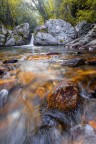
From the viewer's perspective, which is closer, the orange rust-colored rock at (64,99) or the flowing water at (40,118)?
the flowing water at (40,118)

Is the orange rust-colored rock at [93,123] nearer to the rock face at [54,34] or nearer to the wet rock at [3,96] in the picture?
the wet rock at [3,96]

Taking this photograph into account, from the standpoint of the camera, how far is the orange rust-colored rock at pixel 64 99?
9.52 feet

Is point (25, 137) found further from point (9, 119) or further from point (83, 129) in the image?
point (83, 129)

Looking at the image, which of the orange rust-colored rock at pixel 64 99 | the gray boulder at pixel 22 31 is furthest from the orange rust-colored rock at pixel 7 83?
the gray boulder at pixel 22 31

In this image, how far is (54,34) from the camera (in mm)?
17750

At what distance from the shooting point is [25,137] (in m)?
2.53

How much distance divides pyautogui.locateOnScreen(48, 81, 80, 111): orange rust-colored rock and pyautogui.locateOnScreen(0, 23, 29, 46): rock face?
54.7ft

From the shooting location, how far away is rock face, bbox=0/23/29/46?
19.0 m

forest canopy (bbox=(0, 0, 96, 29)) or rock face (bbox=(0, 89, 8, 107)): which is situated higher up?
forest canopy (bbox=(0, 0, 96, 29))

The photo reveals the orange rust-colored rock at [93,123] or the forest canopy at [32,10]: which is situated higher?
the forest canopy at [32,10]

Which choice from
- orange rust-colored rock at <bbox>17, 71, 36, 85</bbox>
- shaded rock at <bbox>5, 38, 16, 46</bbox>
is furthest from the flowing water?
shaded rock at <bbox>5, 38, 16, 46</bbox>

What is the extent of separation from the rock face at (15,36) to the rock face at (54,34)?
2.55 m

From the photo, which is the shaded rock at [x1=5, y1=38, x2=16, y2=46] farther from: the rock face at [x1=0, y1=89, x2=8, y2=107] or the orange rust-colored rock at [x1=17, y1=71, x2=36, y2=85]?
the rock face at [x1=0, y1=89, x2=8, y2=107]

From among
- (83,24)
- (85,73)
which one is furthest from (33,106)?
(83,24)
